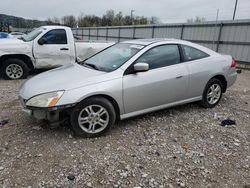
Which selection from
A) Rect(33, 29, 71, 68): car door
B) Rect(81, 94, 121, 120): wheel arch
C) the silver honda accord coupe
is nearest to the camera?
the silver honda accord coupe

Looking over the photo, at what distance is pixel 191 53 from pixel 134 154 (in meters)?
2.30

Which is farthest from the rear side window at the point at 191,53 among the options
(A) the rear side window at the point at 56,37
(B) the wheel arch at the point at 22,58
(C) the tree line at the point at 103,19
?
(C) the tree line at the point at 103,19

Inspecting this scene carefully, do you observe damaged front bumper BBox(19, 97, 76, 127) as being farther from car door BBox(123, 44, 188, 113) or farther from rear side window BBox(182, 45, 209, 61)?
rear side window BBox(182, 45, 209, 61)

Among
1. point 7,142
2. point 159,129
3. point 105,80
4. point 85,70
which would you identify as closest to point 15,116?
point 7,142

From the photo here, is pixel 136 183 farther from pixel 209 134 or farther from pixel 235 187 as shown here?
pixel 209 134

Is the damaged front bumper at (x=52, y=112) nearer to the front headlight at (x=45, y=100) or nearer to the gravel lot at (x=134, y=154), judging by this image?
the front headlight at (x=45, y=100)

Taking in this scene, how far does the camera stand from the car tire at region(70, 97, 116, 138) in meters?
2.89

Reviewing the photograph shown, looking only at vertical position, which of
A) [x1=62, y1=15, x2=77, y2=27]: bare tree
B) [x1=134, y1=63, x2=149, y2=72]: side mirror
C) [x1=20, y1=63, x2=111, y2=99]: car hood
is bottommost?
[x1=20, y1=63, x2=111, y2=99]: car hood

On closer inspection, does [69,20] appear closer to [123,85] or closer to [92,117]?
[123,85]

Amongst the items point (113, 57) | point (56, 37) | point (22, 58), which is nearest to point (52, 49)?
point (56, 37)

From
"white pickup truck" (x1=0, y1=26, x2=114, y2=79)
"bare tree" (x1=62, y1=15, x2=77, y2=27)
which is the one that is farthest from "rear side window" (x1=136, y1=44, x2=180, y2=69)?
"bare tree" (x1=62, y1=15, x2=77, y2=27)

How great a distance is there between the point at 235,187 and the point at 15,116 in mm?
3616

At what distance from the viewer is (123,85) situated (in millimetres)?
3086

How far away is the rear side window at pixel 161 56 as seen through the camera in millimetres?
3432
